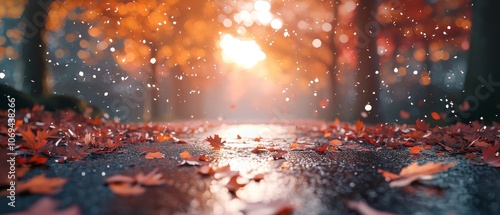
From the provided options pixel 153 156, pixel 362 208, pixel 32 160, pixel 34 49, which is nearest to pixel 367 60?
pixel 34 49

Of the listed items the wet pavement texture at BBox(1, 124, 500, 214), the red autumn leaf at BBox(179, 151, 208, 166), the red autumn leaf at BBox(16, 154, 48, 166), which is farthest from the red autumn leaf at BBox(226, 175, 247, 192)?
the red autumn leaf at BBox(16, 154, 48, 166)

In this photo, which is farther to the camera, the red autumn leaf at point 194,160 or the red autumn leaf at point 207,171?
the red autumn leaf at point 194,160

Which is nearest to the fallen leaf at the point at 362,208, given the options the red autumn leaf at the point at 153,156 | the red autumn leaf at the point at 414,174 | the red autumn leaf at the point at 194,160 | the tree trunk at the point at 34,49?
the red autumn leaf at the point at 414,174

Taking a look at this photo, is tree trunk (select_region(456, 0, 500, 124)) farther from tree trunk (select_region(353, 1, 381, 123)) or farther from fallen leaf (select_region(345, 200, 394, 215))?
fallen leaf (select_region(345, 200, 394, 215))

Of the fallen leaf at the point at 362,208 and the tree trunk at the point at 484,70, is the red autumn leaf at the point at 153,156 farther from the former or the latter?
the tree trunk at the point at 484,70

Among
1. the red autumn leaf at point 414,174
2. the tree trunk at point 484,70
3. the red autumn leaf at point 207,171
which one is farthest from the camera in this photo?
the tree trunk at point 484,70

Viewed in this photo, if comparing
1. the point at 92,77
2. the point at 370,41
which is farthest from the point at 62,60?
the point at 370,41

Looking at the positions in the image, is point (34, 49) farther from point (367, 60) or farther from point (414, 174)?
point (414, 174)
